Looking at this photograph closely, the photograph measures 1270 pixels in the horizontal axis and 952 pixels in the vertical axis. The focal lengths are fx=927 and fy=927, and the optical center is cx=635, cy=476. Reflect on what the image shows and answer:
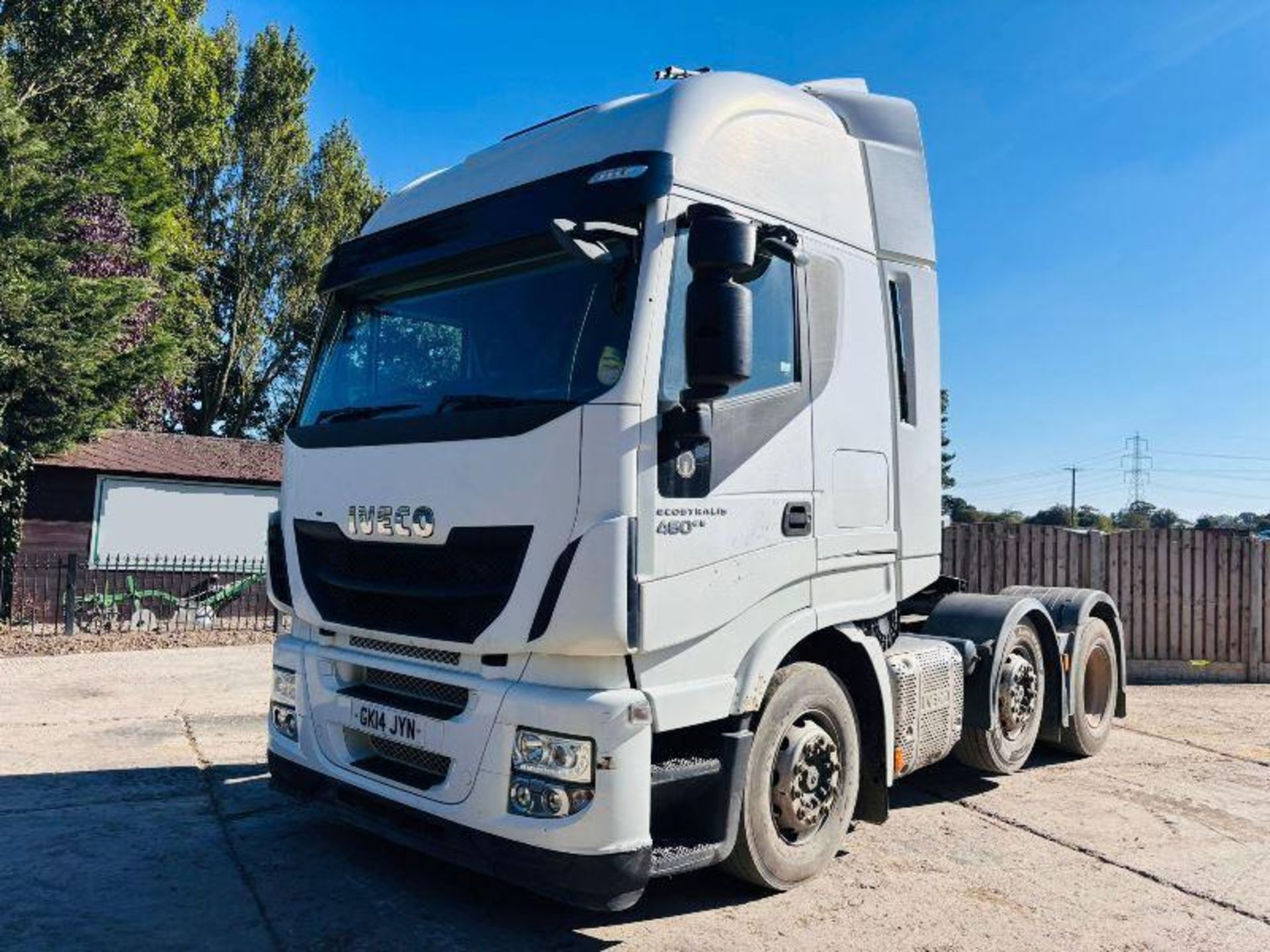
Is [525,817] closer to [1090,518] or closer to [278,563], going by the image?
[278,563]

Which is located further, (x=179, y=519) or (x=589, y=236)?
(x=179, y=519)

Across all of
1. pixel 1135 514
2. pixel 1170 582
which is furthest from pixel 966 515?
pixel 1135 514

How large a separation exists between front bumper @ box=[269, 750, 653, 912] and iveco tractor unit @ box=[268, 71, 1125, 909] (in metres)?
0.01

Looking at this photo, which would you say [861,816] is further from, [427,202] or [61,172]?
[61,172]

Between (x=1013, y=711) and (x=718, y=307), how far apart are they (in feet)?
13.7

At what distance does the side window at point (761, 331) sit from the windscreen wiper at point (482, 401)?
44cm

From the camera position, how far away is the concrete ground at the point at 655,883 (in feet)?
12.4

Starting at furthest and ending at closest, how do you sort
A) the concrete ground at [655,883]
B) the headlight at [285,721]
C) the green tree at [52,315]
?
the green tree at [52,315] → the headlight at [285,721] → the concrete ground at [655,883]

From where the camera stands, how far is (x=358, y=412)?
4.29 m

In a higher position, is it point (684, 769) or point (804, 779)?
point (684, 769)

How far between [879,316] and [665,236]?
5.84ft

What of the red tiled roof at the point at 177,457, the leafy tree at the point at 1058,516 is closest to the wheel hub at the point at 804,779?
the red tiled roof at the point at 177,457

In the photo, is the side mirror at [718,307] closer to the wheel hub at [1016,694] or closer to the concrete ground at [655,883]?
the concrete ground at [655,883]

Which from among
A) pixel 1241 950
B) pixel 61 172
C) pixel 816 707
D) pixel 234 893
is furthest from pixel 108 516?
pixel 1241 950
